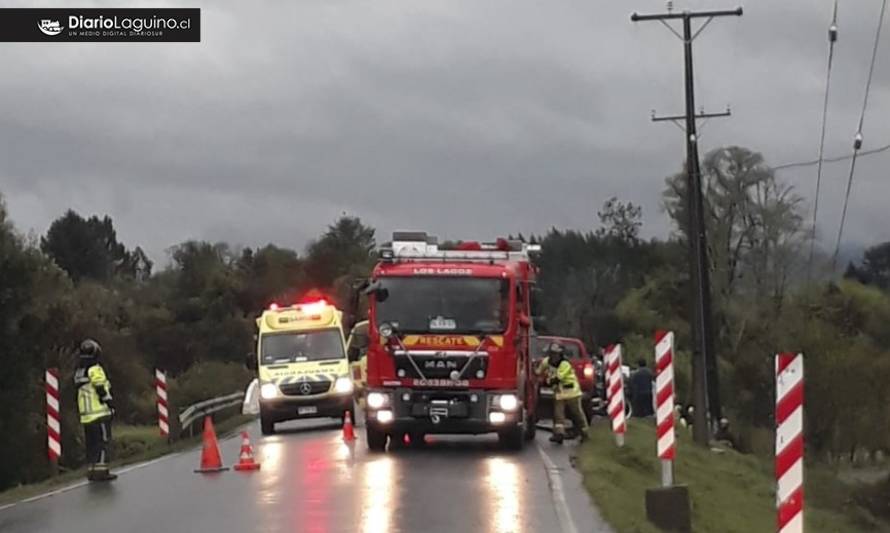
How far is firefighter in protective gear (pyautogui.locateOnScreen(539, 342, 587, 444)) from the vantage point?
24281mm

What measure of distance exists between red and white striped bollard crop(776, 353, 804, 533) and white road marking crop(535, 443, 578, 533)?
10.6ft

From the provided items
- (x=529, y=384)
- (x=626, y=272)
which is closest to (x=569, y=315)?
(x=626, y=272)

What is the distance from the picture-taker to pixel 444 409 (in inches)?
882

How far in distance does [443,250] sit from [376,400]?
8.95ft

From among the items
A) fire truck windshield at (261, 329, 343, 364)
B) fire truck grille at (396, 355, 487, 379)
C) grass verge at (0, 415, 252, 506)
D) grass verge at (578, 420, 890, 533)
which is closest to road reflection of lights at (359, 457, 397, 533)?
fire truck grille at (396, 355, 487, 379)

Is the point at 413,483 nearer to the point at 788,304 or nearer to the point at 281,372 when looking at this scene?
the point at 281,372

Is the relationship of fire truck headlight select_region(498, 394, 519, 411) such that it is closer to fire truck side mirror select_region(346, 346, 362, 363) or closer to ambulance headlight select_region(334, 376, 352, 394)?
ambulance headlight select_region(334, 376, 352, 394)

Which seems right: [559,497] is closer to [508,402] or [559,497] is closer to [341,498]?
[341,498]

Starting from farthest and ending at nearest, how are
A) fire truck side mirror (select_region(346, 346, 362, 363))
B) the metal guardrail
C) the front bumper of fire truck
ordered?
the metal guardrail → fire truck side mirror (select_region(346, 346, 362, 363)) → the front bumper of fire truck

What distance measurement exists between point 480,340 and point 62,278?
22674mm

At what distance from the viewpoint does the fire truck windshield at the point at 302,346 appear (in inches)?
1249

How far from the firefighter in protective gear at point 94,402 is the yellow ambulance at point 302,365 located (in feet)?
35.3

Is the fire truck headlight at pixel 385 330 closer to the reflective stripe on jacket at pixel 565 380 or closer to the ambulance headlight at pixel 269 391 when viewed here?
the reflective stripe on jacket at pixel 565 380

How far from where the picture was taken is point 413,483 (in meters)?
18.4
